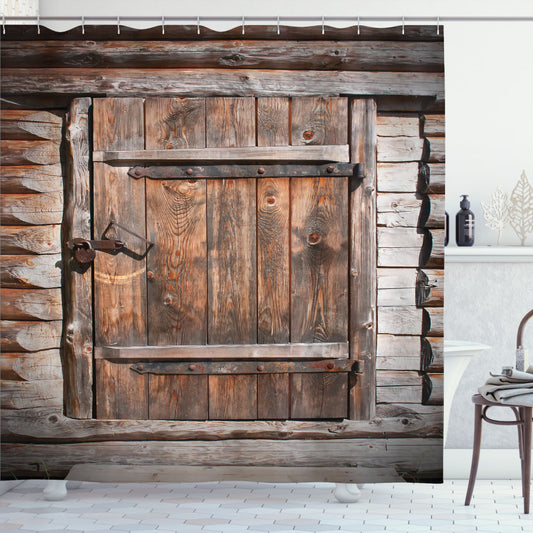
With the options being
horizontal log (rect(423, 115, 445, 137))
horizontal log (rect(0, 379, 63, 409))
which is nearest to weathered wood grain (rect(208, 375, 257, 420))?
horizontal log (rect(0, 379, 63, 409))

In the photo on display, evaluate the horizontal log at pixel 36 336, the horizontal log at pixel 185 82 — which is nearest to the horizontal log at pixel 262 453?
the horizontal log at pixel 36 336

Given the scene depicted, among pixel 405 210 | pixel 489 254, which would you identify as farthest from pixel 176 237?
pixel 489 254

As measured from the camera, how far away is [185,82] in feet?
9.96

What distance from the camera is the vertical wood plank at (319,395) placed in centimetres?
306

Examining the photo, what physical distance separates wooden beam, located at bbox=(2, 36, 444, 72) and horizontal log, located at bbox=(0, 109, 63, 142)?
7.9 inches

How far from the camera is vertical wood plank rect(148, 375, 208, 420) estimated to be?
307cm

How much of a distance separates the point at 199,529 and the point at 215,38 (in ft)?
6.72

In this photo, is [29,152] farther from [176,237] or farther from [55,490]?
[55,490]

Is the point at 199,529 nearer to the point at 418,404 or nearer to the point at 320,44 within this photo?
the point at 418,404

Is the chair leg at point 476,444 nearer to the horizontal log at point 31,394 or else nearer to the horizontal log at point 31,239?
the horizontal log at point 31,394

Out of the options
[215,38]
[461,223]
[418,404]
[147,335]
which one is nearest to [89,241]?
[147,335]

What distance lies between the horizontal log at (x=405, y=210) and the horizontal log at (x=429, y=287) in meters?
0.20

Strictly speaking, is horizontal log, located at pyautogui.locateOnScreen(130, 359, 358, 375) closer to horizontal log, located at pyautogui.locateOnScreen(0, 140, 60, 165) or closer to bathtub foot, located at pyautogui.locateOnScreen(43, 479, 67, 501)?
bathtub foot, located at pyautogui.locateOnScreen(43, 479, 67, 501)

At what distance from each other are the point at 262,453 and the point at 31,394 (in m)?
1.04
